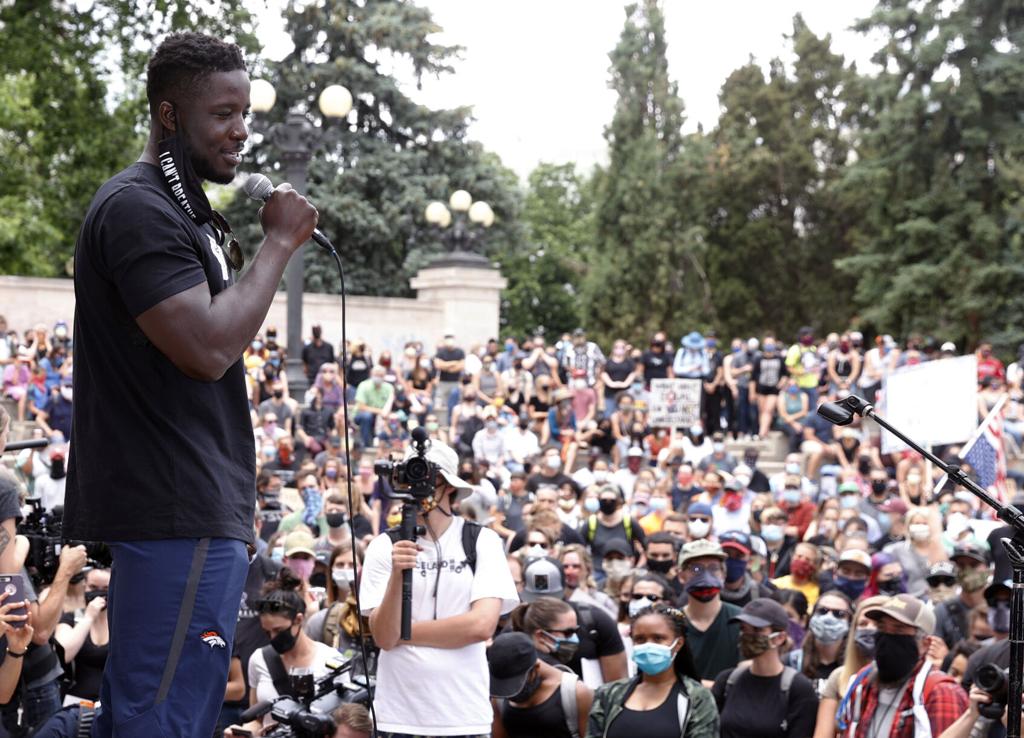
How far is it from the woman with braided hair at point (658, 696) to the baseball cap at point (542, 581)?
5.91 ft

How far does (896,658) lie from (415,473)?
2.76 m

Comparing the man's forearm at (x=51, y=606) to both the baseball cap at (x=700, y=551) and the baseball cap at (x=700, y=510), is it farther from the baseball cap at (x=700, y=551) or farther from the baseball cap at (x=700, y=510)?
the baseball cap at (x=700, y=510)

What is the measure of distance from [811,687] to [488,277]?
2454cm

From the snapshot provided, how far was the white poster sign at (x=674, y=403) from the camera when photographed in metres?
20.8

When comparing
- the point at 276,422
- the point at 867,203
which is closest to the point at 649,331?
the point at 867,203

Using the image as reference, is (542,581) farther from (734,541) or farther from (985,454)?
(985,454)

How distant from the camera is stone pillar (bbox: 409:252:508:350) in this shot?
3145 cm

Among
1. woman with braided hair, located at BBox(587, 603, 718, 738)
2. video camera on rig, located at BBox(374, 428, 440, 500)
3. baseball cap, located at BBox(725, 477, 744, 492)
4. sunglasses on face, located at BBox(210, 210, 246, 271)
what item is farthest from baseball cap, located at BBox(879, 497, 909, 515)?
sunglasses on face, located at BBox(210, 210, 246, 271)

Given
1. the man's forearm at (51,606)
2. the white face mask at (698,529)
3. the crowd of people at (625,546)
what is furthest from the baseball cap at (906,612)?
the white face mask at (698,529)

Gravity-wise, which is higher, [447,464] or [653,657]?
[447,464]

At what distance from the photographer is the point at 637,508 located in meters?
15.4

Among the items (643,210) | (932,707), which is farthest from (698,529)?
(643,210)

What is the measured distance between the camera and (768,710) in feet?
24.4

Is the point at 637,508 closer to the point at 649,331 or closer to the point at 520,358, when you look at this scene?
the point at 520,358
